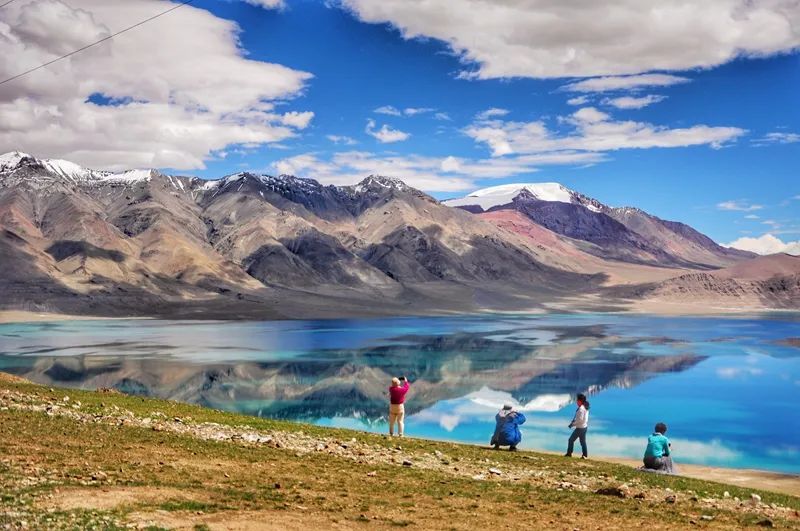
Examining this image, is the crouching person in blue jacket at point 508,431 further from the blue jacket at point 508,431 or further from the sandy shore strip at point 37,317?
the sandy shore strip at point 37,317

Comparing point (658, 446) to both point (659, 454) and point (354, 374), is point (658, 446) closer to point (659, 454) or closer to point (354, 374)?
point (659, 454)

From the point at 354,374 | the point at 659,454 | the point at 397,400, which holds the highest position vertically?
the point at 397,400

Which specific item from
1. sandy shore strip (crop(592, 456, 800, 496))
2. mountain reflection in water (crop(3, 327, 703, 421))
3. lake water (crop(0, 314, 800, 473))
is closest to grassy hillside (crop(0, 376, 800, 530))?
sandy shore strip (crop(592, 456, 800, 496))

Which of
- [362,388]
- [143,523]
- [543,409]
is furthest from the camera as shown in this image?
[362,388]

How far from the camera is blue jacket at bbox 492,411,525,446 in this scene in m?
24.3

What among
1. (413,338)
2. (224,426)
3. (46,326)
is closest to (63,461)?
(224,426)

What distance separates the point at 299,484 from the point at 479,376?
51682 mm

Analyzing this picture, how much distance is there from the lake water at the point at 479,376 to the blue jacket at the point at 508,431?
491 inches

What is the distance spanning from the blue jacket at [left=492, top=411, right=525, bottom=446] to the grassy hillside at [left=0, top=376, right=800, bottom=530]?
1254 mm

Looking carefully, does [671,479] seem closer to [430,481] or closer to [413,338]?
[430,481]

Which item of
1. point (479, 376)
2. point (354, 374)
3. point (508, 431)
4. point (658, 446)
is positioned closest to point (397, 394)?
point (508, 431)

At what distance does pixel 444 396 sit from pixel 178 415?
32570 millimetres

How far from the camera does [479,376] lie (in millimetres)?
66375

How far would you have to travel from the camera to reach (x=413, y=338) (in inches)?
4250
